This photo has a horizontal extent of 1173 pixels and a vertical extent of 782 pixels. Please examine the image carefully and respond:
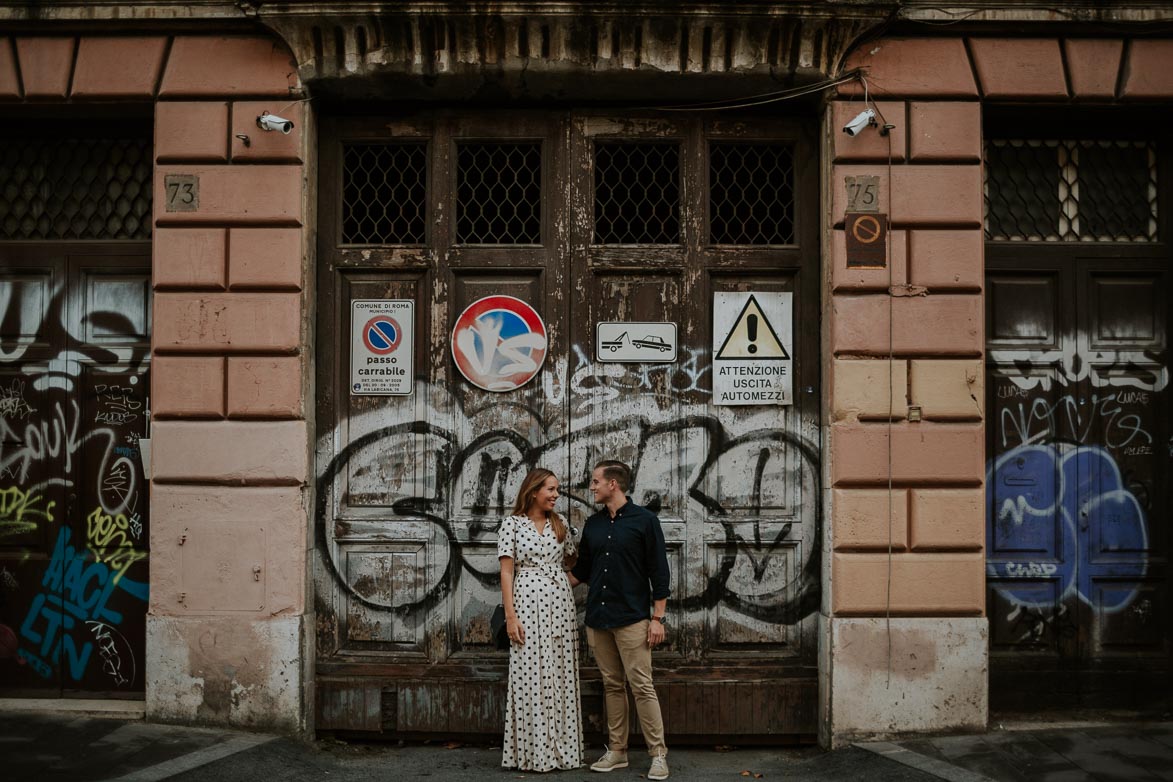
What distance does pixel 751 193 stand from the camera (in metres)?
7.23

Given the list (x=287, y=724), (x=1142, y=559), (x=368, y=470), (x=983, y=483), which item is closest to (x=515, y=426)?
(x=368, y=470)

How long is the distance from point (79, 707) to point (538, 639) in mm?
3435

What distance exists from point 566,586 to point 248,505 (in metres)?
2.24

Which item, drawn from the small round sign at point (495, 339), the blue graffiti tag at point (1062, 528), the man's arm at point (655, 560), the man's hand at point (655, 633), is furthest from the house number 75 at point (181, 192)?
the blue graffiti tag at point (1062, 528)

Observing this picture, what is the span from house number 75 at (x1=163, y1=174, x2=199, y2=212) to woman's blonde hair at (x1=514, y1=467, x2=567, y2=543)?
9.78 feet

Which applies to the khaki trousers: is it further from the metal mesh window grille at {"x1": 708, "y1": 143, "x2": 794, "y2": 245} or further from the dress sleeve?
the metal mesh window grille at {"x1": 708, "y1": 143, "x2": 794, "y2": 245}

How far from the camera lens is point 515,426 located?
7.06 metres

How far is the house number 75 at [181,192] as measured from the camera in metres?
6.83

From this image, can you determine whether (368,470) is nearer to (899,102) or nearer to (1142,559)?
(899,102)

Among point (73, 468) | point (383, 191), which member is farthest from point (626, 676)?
point (73, 468)

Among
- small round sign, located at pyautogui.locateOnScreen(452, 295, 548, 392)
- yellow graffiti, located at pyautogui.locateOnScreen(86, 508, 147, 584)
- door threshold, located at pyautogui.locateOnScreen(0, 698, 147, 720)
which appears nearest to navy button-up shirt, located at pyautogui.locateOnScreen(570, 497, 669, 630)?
small round sign, located at pyautogui.locateOnScreen(452, 295, 548, 392)

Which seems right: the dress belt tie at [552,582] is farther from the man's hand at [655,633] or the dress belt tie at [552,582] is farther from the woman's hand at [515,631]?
the man's hand at [655,633]

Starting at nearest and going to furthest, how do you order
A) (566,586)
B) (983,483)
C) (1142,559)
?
(566,586) → (983,483) → (1142,559)

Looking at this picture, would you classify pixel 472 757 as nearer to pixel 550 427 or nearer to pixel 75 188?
pixel 550 427
